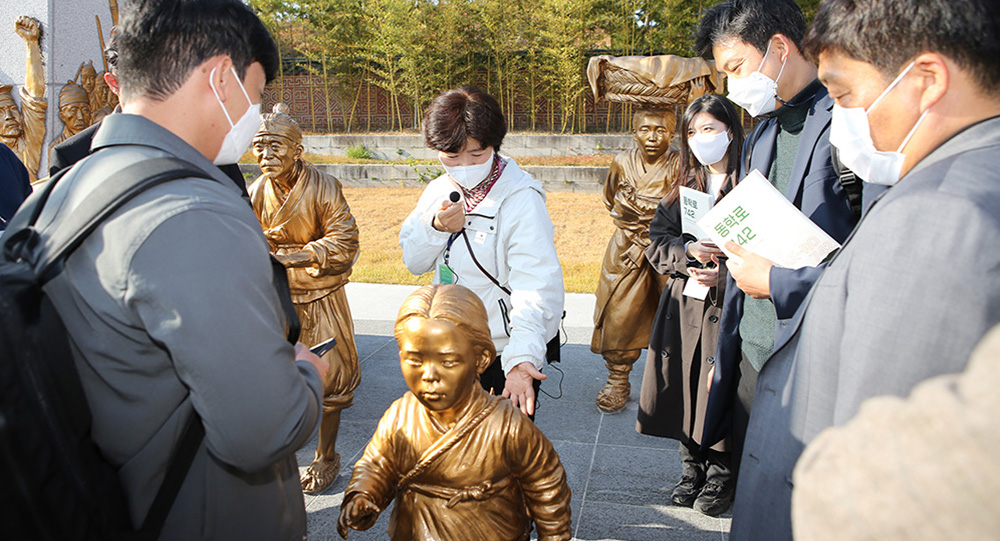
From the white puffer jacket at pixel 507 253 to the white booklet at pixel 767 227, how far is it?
0.59m

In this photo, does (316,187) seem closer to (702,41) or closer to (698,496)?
(702,41)

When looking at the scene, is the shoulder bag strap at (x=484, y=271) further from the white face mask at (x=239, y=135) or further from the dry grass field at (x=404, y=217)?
the dry grass field at (x=404, y=217)

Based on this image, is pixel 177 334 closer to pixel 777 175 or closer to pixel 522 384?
pixel 522 384

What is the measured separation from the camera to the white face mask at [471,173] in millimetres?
2484

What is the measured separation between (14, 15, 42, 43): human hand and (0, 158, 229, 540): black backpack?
331 centimetres

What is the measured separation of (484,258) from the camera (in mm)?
2465

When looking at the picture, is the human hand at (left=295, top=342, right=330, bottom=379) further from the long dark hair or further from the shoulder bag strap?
the long dark hair

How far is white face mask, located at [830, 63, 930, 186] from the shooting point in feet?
4.51

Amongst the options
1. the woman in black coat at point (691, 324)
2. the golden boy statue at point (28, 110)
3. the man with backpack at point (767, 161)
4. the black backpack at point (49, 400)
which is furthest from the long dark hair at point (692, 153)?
the golden boy statue at point (28, 110)

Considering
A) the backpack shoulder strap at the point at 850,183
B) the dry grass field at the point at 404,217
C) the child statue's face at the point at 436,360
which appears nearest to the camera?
the child statue's face at the point at 436,360

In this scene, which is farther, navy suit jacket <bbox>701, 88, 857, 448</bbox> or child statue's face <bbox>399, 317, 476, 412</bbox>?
navy suit jacket <bbox>701, 88, 857, 448</bbox>

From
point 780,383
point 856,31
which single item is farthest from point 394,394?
point 856,31

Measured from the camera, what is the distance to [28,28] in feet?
12.0

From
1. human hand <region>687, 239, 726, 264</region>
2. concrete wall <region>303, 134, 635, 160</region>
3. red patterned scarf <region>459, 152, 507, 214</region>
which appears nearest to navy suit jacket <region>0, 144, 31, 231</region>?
red patterned scarf <region>459, 152, 507, 214</region>
